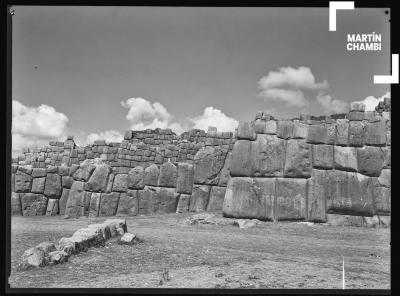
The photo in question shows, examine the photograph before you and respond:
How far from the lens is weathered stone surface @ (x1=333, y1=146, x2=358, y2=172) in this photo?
402 inches

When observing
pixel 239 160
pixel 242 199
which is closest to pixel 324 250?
pixel 242 199

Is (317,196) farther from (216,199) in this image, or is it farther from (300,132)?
(216,199)

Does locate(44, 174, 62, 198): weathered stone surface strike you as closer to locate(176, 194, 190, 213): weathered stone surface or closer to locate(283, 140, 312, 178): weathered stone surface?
locate(176, 194, 190, 213): weathered stone surface

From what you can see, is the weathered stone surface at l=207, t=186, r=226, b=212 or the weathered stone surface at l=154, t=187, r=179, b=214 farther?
the weathered stone surface at l=154, t=187, r=179, b=214

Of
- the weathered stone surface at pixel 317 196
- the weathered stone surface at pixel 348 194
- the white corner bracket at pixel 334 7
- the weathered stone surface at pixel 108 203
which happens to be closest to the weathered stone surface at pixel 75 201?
the weathered stone surface at pixel 108 203

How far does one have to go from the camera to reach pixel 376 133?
33.9 ft

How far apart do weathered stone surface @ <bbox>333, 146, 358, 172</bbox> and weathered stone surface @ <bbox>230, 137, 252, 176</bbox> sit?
204 cm

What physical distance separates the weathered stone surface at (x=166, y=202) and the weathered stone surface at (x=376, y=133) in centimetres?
573

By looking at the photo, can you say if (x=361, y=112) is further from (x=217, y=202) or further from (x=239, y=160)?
(x=217, y=202)

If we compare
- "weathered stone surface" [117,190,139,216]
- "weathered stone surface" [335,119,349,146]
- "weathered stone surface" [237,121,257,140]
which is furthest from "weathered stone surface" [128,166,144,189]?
"weathered stone surface" [335,119,349,146]

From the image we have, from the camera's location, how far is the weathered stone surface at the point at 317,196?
32.2ft

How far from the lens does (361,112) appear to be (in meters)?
10.4

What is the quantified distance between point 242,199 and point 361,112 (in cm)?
395
